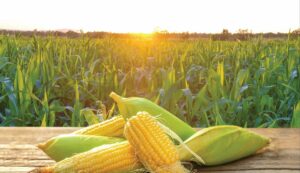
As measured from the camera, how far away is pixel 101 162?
3.80 ft

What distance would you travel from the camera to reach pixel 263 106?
10.7 ft

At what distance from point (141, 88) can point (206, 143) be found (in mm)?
2811

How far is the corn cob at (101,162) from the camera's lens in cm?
115

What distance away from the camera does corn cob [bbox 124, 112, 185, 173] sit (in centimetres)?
112

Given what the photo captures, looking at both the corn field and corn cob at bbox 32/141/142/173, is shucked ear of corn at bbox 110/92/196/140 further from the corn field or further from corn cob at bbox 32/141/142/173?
the corn field

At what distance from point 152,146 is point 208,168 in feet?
1.01

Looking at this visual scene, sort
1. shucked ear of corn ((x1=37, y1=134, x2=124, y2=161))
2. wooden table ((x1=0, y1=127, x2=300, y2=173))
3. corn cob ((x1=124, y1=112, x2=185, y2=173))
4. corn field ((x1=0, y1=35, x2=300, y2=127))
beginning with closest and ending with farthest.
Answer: corn cob ((x1=124, y1=112, x2=185, y2=173))
shucked ear of corn ((x1=37, y1=134, x2=124, y2=161))
wooden table ((x1=0, y1=127, x2=300, y2=173))
corn field ((x1=0, y1=35, x2=300, y2=127))

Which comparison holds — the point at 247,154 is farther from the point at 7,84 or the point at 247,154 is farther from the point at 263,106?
the point at 7,84

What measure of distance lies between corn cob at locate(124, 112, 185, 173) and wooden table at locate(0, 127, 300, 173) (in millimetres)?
97

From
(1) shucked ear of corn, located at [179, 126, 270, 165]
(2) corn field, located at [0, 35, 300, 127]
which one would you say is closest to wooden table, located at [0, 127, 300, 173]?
(1) shucked ear of corn, located at [179, 126, 270, 165]

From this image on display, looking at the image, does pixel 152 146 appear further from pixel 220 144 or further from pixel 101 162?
pixel 220 144

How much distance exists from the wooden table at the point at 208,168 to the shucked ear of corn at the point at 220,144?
0.11 feet

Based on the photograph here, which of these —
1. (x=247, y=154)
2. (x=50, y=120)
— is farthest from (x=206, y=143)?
(x=50, y=120)

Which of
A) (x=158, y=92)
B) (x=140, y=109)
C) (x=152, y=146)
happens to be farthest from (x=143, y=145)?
(x=158, y=92)
